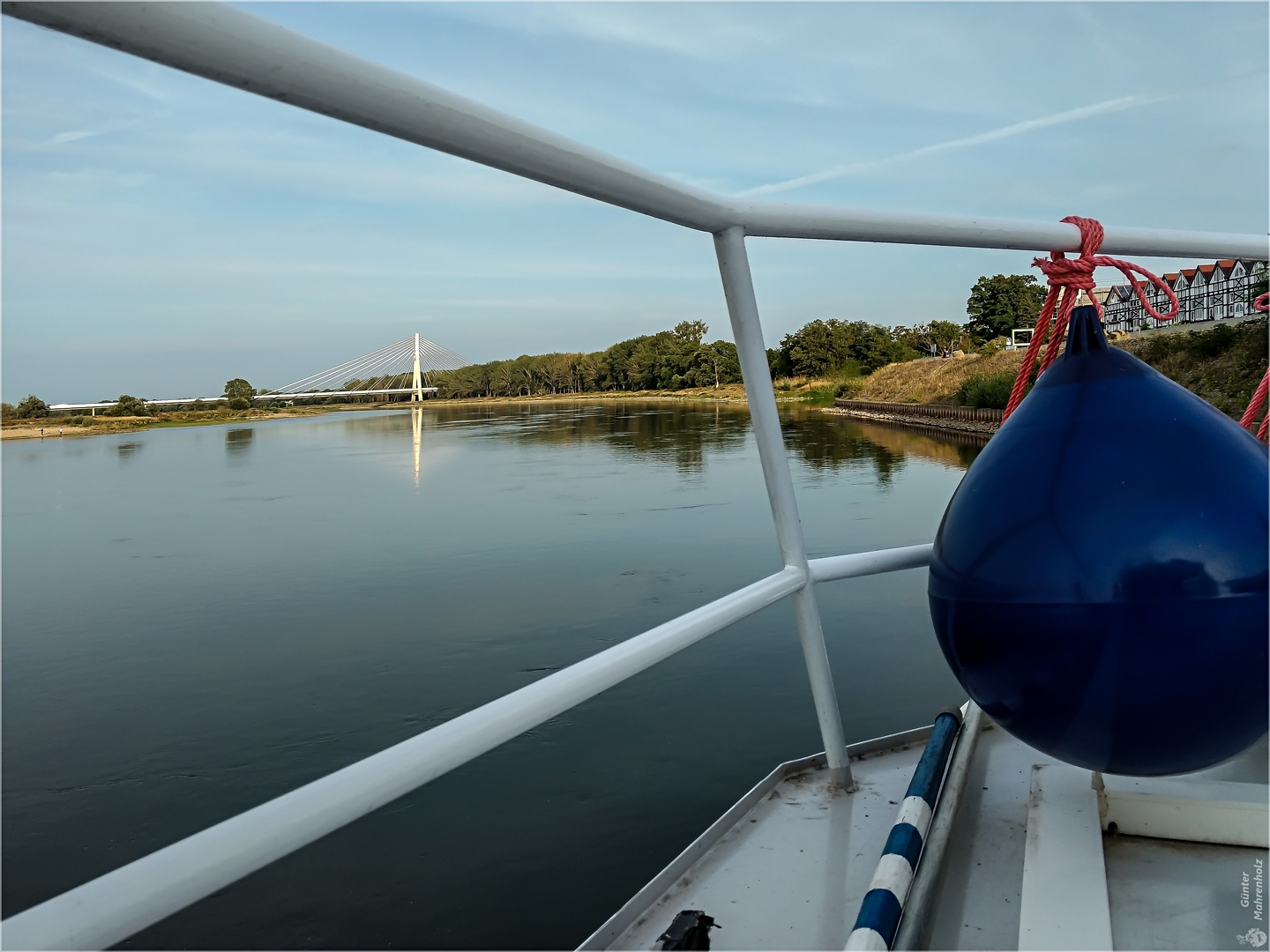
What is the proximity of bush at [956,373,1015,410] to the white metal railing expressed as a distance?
1918 cm

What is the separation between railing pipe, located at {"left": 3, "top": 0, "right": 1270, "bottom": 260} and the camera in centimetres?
39

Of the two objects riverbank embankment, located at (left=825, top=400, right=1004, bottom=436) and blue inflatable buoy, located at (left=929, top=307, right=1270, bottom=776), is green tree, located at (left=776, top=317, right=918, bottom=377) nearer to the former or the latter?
riverbank embankment, located at (left=825, top=400, right=1004, bottom=436)

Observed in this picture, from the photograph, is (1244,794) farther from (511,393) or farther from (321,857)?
(511,393)

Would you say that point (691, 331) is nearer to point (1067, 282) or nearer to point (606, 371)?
point (606, 371)

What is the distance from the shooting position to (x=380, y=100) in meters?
0.50

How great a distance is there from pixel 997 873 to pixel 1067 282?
2.47 feet

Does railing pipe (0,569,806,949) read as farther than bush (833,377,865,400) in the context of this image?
No

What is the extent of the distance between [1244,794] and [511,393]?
7456 cm

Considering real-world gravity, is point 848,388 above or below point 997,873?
above

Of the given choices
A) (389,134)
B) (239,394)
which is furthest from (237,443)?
(389,134)

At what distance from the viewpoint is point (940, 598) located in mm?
920

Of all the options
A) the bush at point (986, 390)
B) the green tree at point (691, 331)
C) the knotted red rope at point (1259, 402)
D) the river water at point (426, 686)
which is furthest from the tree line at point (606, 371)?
the knotted red rope at point (1259, 402)

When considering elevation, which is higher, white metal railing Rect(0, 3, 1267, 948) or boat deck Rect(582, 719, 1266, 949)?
white metal railing Rect(0, 3, 1267, 948)

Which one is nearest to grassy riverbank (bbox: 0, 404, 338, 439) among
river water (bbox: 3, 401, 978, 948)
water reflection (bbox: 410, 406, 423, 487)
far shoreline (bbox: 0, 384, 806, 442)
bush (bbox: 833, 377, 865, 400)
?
far shoreline (bbox: 0, 384, 806, 442)
